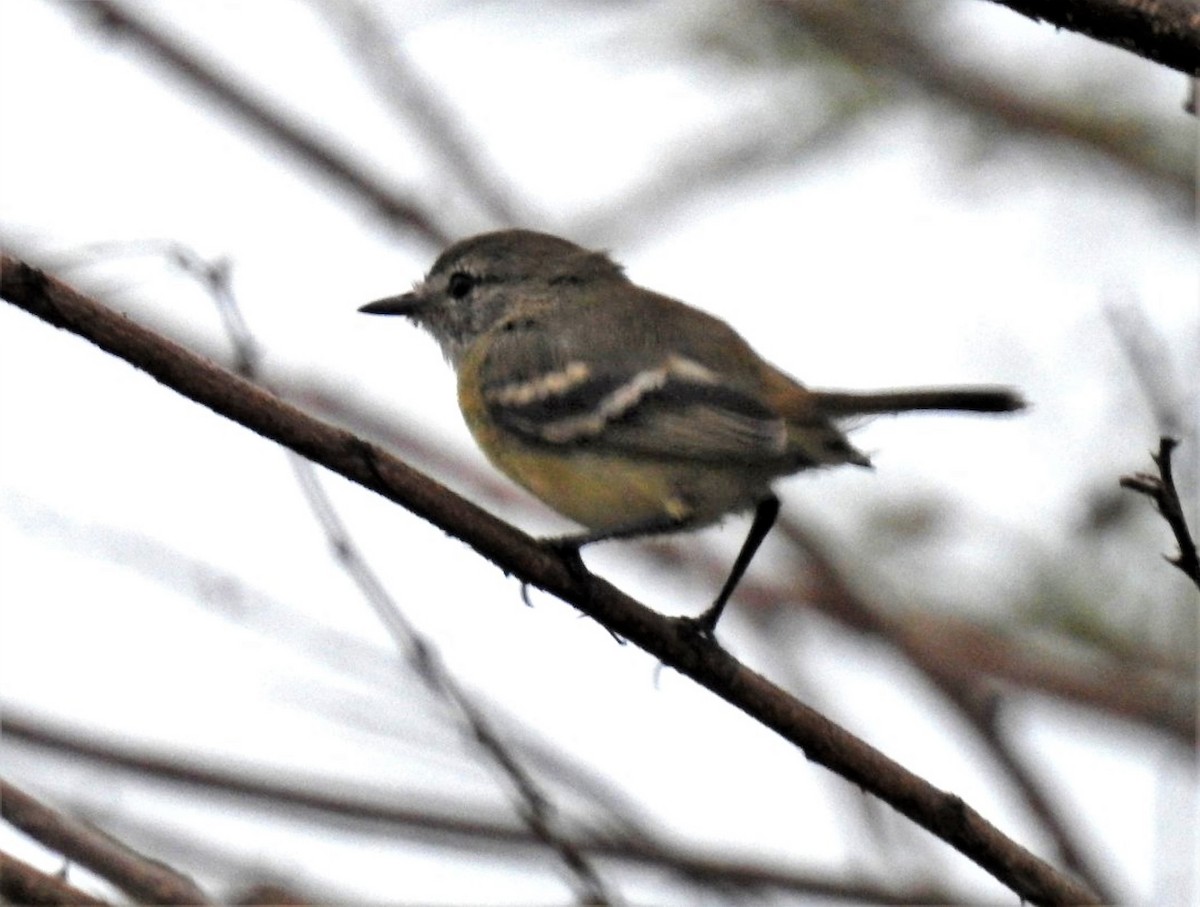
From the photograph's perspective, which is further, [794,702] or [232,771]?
[232,771]

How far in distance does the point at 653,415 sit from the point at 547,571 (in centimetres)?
117

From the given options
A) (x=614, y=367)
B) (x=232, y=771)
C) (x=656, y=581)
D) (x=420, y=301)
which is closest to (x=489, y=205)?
(x=420, y=301)

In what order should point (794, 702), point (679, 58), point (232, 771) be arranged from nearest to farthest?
point (794, 702), point (232, 771), point (679, 58)

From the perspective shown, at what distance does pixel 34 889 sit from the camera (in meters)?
2.82

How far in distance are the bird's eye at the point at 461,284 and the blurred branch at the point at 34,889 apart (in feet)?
10.3

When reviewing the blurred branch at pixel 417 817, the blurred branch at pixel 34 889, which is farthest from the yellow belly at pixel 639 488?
the blurred branch at pixel 34 889

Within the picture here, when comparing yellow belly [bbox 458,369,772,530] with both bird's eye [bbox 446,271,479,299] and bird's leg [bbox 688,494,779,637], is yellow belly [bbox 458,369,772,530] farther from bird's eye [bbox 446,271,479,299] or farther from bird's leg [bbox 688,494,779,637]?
bird's eye [bbox 446,271,479,299]

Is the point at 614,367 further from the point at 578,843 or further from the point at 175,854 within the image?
the point at 175,854

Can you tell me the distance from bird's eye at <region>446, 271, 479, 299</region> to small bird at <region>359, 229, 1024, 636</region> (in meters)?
0.48

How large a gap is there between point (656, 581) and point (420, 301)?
5.09 feet

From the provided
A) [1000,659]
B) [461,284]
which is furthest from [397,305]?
[1000,659]

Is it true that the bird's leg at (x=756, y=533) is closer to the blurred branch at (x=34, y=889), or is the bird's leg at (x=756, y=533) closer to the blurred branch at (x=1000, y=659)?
the blurred branch at (x=1000, y=659)

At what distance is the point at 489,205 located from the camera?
6.60 metres

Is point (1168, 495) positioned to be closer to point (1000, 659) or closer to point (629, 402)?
point (629, 402)
